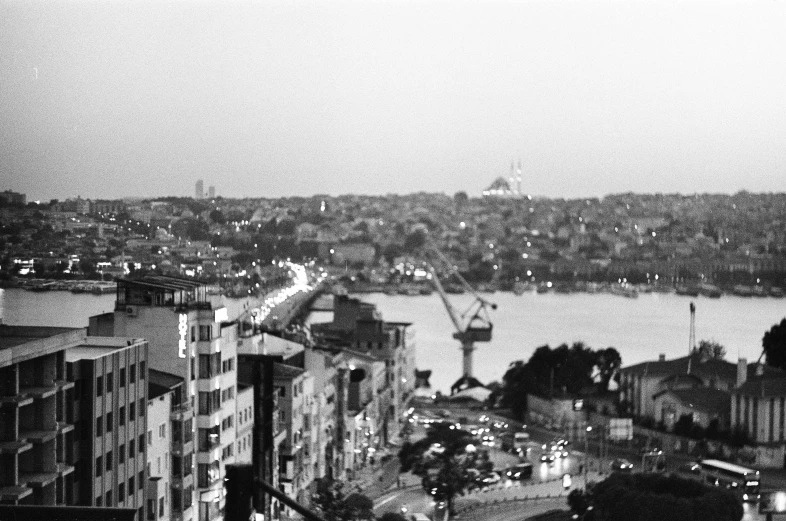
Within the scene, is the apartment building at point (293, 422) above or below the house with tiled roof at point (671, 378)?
above

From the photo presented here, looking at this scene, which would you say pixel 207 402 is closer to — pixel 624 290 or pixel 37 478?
pixel 37 478

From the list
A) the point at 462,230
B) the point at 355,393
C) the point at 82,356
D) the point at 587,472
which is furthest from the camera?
the point at 462,230

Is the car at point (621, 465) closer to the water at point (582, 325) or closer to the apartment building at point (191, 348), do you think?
the apartment building at point (191, 348)

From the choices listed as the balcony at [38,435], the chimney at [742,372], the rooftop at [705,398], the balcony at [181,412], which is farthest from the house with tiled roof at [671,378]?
the balcony at [38,435]

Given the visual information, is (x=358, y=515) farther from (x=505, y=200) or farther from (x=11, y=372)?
(x=505, y=200)

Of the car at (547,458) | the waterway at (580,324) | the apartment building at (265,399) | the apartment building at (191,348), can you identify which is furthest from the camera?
the waterway at (580,324)

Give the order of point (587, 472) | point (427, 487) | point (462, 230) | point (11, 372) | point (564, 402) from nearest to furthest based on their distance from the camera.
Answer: point (11, 372), point (427, 487), point (587, 472), point (564, 402), point (462, 230)

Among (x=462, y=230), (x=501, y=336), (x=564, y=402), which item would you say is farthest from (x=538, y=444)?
(x=462, y=230)

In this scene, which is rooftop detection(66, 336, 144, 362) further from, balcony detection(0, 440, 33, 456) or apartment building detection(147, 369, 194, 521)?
balcony detection(0, 440, 33, 456)
